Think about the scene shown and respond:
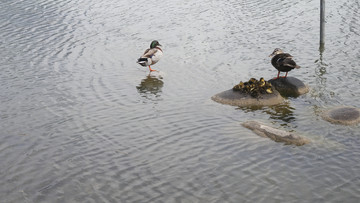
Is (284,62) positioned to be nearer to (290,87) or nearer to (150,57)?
(290,87)

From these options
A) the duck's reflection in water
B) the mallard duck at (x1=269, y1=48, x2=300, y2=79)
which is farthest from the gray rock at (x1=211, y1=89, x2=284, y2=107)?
the duck's reflection in water

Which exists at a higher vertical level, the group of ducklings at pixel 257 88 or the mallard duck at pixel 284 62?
the mallard duck at pixel 284 62

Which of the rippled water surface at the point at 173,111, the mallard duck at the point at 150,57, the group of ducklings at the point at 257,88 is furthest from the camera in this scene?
the mallard duck at the point at 150,57

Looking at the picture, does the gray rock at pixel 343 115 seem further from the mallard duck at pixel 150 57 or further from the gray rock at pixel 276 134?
the mallard duck at pixel 150 57

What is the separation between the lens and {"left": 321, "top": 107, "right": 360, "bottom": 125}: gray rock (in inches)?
481

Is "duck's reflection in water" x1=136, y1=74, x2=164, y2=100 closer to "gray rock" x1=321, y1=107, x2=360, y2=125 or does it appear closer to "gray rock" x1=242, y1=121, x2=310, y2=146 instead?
"gray rock" x1=242, y1=121, x2=310, y2=146

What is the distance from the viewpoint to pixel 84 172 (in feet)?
34.0

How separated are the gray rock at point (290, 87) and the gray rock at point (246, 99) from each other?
19.3 inches

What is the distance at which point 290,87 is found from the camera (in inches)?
586

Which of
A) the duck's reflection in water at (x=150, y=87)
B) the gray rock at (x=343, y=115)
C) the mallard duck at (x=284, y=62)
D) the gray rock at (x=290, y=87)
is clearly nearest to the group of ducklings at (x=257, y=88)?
the gray rock at (x=290, y=87)

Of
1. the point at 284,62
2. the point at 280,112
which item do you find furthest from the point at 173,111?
the point at 284,62

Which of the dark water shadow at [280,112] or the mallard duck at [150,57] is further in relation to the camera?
the mallard duck at [150,57]

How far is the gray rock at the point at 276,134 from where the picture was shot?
11.2 m

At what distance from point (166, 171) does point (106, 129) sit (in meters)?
3.12
